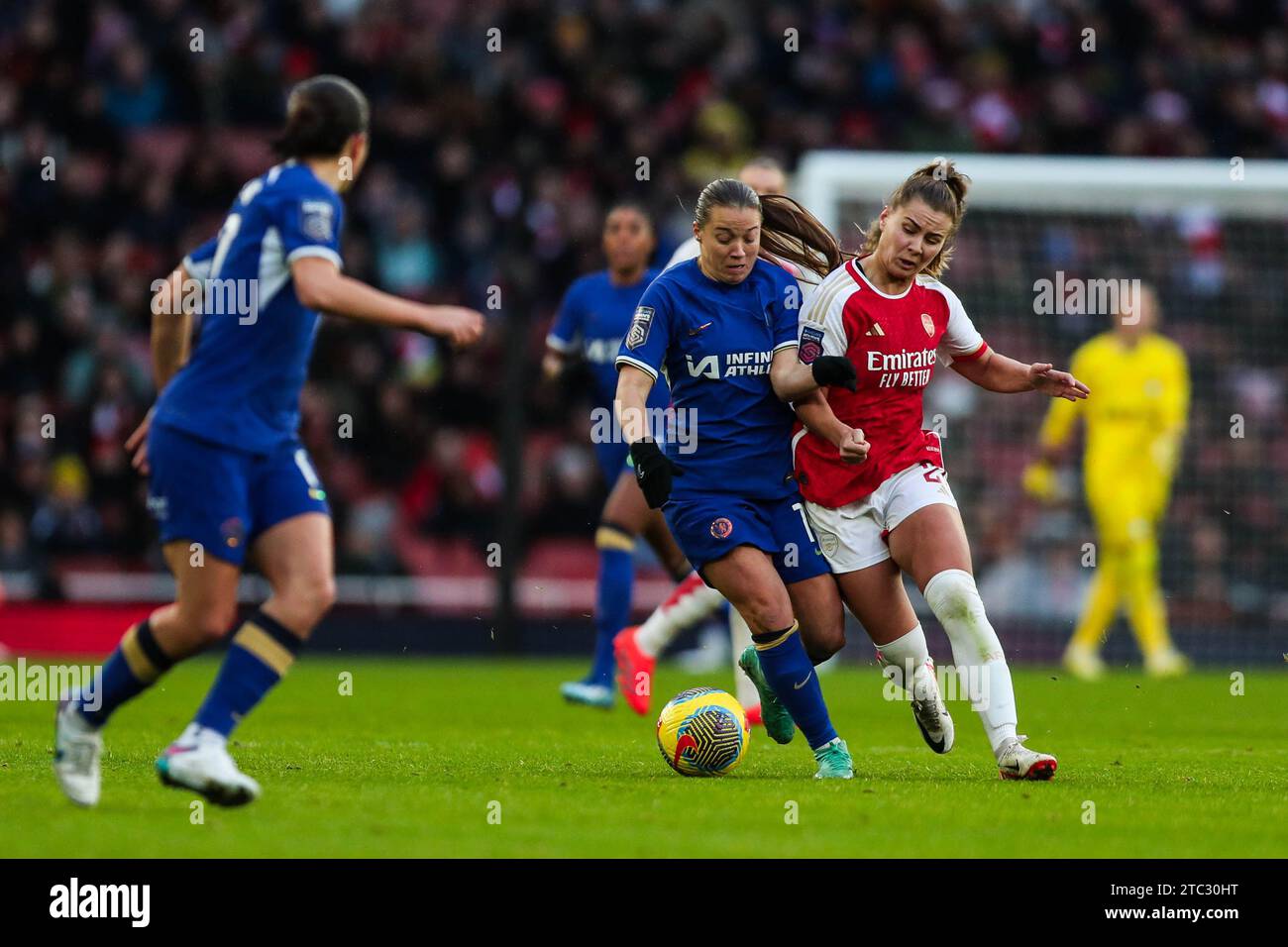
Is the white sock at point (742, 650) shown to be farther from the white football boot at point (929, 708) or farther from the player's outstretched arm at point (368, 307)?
the player's outstretched arm at point (368, 307)

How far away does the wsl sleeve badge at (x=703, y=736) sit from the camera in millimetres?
7031

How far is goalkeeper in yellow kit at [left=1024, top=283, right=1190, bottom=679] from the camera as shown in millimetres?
14039

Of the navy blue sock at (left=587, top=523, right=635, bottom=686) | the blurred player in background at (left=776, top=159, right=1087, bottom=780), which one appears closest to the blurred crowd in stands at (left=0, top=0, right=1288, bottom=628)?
the navy blue sock at (left=587, top=523, right=635, bottom=686)

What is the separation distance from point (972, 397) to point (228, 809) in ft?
39.4

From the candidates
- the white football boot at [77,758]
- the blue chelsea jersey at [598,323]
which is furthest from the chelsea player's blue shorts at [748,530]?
the blue chelsea jersey at [598,323]

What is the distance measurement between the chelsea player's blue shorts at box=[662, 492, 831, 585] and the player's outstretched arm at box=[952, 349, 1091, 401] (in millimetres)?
902

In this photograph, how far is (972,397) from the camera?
16875mm

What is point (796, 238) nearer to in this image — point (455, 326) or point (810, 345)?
point (810, 345)

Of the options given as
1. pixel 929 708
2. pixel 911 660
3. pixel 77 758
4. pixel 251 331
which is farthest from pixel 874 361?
pixel 77 758

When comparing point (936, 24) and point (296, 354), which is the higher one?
point (936, 24)

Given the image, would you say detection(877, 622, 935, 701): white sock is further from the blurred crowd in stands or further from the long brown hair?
the blurred crowd in stands

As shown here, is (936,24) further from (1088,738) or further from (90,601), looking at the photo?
(1088,738)

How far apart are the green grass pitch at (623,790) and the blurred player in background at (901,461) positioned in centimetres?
42
